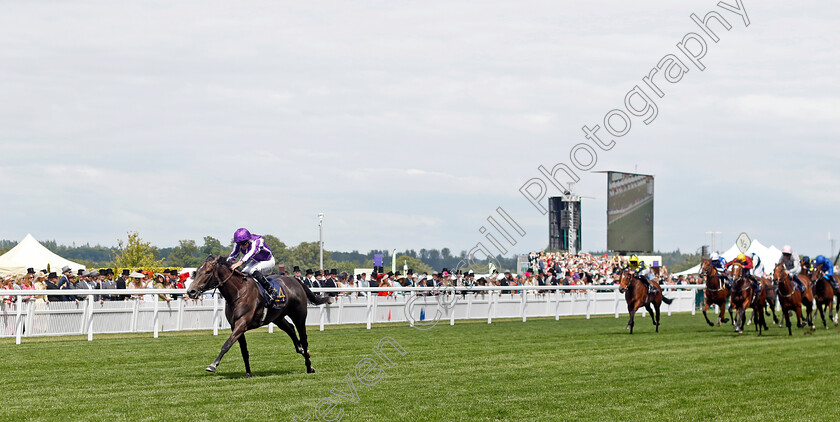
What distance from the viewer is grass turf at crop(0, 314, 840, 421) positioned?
852 cm

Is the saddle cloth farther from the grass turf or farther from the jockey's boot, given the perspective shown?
the grass turf

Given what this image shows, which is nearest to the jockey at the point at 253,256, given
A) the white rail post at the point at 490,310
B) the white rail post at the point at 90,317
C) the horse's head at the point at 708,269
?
the white rail post at the point at 90,317

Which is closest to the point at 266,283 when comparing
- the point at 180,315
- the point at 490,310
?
the point at 180,315

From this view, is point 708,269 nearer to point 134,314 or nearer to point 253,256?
point 134,314

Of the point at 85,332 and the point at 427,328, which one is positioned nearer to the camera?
the point at 85,332

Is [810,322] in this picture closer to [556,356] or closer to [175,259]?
[556,356]

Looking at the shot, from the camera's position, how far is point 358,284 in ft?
77.9

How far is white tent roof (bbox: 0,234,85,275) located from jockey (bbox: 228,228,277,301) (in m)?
24.2

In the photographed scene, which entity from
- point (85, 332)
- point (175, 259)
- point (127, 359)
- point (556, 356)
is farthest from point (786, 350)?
point (175, 259)

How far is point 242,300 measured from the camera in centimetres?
1136

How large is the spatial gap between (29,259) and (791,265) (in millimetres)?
26088

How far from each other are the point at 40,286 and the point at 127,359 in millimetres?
6594

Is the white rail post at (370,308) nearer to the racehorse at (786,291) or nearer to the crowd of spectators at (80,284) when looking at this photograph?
the crowd of spectators at (80,284)

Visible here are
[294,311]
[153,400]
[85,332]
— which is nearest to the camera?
[153,400]
